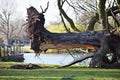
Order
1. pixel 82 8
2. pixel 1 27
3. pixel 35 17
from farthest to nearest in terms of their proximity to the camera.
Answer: pixel 1 27, pixel 82 8, pixel 35 17

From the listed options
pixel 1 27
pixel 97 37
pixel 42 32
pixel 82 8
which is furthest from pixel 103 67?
pixel 1 27

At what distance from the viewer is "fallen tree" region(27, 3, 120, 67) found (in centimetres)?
1538

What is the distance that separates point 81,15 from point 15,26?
208ft

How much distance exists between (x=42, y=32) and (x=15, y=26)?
2876 inches

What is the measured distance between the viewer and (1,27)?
84.9 m

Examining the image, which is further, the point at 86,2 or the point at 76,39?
the point at 86,2

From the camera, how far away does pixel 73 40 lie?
16094 mm

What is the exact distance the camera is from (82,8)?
24.6m

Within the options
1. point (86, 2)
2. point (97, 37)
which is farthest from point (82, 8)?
point (97, 37)

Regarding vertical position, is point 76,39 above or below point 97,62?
above

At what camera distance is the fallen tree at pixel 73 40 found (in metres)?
15.4

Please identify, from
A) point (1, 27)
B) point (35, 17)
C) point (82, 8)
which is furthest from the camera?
point (1, 27)

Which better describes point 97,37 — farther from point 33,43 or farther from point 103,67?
point 33,43

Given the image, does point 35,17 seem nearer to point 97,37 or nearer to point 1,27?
point 97,37
